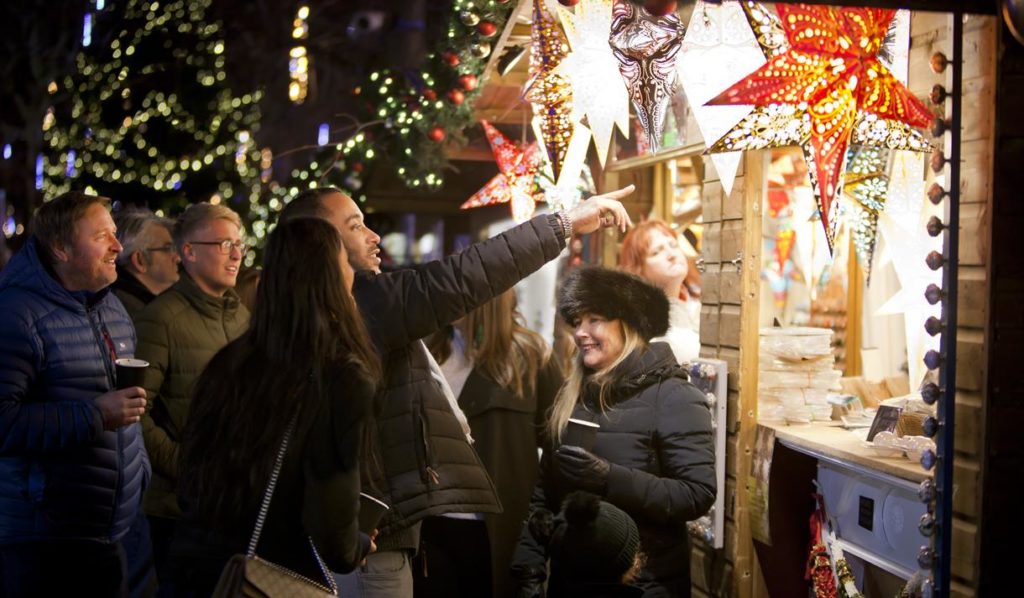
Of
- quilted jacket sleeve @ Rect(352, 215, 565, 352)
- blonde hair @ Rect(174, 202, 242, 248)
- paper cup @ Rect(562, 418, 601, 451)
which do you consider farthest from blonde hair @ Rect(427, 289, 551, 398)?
quilted jacket sleeve @ Rect(352, 215, 565, 352)

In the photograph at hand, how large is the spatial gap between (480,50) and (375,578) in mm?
4192

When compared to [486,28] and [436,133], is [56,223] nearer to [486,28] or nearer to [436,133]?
[486,28]

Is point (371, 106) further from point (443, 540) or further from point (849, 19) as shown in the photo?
point (849, 19)

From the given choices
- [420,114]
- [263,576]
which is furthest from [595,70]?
[420,114]

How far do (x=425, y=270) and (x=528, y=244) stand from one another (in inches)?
13.0

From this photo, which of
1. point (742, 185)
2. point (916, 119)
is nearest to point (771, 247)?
point (742, 185)

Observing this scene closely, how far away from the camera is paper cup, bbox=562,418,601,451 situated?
11.8 ft

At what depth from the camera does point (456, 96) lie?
7.52m

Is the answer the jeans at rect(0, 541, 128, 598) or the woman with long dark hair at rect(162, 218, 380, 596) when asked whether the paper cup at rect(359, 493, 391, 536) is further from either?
the jeans at rect(0, 541, 128, 598)

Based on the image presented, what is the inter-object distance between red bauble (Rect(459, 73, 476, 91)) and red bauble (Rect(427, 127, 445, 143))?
1.32ft

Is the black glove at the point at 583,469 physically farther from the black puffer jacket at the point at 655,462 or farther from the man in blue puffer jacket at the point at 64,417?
the man in blue puffer jacket at the point at 64,417

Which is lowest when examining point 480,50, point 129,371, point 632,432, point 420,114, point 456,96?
point 632,432

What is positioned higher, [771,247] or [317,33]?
[317,33]

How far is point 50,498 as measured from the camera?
369cm
